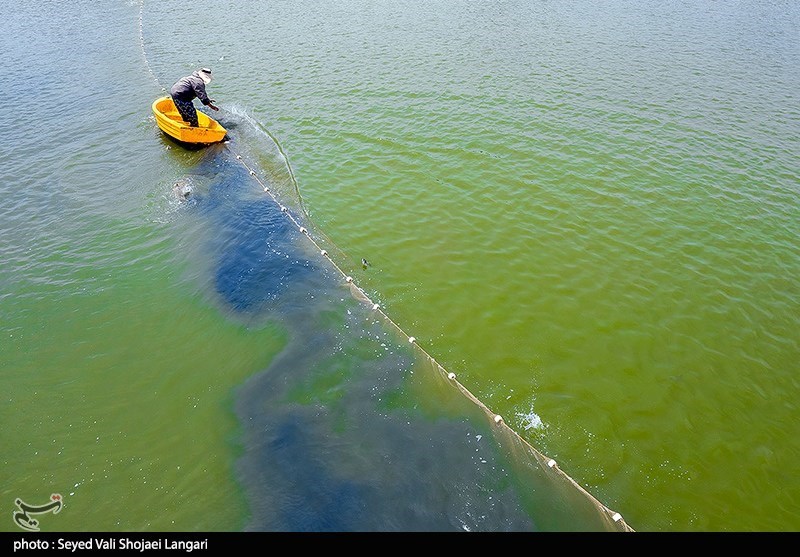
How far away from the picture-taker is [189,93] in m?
16.4

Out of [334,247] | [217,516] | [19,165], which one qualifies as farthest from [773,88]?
[19,165]

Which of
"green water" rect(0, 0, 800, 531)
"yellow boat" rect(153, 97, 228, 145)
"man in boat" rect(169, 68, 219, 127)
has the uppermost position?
"man in boat" rect(169, 68, 219, 127)

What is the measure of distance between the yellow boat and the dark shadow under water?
7635 mm

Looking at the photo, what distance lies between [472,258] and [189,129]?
36.7ft

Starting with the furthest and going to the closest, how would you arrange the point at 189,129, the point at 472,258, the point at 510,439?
the point at 189,129, the point at 472,258, the point at 510,439

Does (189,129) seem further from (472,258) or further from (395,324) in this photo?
(395,324)

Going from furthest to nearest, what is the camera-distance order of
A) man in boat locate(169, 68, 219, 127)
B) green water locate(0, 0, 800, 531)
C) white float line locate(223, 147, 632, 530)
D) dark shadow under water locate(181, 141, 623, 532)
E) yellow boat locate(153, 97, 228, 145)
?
yellow boat locate(153, 97, 228, 145) < man in boat locate(169, 68, 219, 127) < green water locate(0, 0, 800, 531) < white float line locate(223, 147, 632, 530) < dark shadow under water locate(181, 141, 623, 532)

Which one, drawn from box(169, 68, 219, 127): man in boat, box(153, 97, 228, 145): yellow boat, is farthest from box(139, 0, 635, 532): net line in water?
box(169, 68, 219, 127): man in boat

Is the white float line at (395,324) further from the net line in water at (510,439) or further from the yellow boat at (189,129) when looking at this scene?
the yellow boat at (189,129)

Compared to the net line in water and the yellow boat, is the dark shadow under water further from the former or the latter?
the yellow boat

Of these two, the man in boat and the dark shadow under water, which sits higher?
the man in boat

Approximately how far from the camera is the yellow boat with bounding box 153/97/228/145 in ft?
54.7

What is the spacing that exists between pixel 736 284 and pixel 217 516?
12.3 meters

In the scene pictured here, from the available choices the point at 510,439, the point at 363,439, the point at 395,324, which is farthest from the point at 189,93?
the point at 510,439
